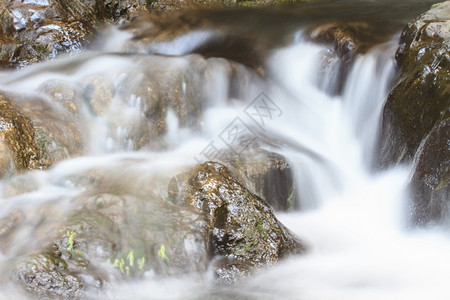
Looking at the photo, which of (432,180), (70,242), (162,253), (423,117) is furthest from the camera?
(423,117)

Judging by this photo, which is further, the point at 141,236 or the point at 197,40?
the point at 197,40

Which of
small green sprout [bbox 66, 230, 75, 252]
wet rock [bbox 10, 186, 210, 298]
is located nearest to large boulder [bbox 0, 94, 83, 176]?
wet rock [bbox 10, 186, 210, 298]

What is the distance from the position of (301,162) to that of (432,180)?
177 centimetres

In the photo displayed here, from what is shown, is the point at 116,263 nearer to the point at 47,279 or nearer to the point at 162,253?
the point at 162,253

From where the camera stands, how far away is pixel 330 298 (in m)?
3.85

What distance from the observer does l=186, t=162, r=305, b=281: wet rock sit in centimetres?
414

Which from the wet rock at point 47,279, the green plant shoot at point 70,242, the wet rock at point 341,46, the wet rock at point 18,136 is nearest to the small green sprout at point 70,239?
the green plant shoot at point 70,242

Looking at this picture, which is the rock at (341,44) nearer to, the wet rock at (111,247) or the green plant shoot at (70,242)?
the wet rock at (111,247)

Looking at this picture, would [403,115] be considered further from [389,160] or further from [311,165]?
[311,165]

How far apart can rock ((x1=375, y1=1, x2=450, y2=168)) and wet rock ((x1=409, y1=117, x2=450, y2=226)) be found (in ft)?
1.05

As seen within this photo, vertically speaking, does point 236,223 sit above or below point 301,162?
below

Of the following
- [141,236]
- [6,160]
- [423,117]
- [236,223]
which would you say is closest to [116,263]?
[141,236]

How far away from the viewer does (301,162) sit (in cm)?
602

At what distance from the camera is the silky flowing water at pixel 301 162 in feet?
13.1
